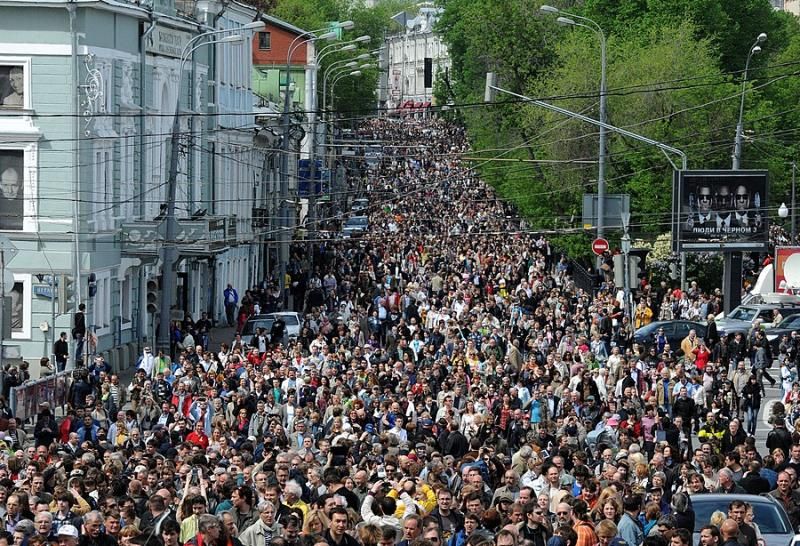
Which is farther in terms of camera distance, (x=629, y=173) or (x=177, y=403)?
(x=629, y=173)

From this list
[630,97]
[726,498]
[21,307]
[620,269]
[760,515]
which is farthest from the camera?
[630,97]

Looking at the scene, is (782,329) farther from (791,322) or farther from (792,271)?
(792,271)

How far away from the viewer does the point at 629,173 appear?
67750 millimetres

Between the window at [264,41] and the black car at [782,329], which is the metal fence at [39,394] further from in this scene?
the window at [264,41]

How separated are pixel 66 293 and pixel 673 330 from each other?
13.9 meters

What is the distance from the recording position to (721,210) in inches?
2183

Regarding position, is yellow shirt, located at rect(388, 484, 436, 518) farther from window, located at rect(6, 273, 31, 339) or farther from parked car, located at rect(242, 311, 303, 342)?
parked car, located at rect(242, 311, 303, 342)

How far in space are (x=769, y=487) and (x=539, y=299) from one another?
30403 millimetres

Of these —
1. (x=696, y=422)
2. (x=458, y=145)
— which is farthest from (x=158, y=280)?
(x=458, y=145)

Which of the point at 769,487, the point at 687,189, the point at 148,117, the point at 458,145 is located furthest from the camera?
the point at 458,145

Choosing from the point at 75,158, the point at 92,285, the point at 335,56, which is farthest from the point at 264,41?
the point at 92,285

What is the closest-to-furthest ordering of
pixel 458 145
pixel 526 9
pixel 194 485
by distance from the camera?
pixel 194 485 < pixel 526 9 < pixel 458 145

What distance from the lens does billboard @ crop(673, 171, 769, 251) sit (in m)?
55.2

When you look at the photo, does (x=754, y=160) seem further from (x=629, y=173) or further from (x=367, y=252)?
(x=367, y=252)
